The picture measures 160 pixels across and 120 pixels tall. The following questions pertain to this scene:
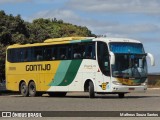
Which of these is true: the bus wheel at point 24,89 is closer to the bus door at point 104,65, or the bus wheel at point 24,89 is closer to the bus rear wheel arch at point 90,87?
the bus rear wheel arch at point 90,87

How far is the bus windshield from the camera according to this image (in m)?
30.6

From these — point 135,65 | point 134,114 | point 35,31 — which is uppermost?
point 35,31

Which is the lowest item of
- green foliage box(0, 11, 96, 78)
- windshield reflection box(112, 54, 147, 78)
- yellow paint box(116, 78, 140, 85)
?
yellow paint box(116, 78, 140, 85)

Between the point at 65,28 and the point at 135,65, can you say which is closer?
the point at 135,65

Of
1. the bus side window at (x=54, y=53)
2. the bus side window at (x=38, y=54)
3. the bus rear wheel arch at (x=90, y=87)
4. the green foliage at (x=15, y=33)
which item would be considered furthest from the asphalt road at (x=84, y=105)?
the green foliage at (x=15, y=33)

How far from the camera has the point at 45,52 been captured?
113ft

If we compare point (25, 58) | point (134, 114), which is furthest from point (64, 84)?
point (134, 114)

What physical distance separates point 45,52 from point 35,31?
730 inches

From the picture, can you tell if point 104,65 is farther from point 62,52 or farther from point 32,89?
point 32,89

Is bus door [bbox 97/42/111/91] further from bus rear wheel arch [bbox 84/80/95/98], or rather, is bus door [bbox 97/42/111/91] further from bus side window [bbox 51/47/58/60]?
bus side window [bbox 51/47/58/60]

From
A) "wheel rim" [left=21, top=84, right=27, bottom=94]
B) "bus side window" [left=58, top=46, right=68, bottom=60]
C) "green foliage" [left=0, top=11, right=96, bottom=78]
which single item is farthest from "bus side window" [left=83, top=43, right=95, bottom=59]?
"green foliage" [left=0, top=11, right=96, bottom=78]

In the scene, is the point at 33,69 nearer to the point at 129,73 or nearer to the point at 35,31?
the point at 129,73

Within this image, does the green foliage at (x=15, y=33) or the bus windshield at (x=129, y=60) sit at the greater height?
the green foliage at (x=15, y=33)

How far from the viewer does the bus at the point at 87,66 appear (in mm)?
30625
